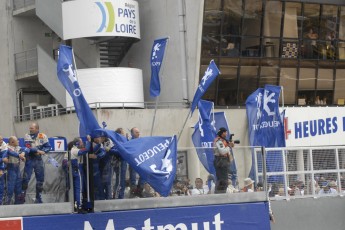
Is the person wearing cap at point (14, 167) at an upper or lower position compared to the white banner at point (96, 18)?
lower

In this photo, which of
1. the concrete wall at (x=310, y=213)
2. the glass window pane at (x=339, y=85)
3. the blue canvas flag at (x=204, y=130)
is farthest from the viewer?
the glass window pane at (x=339, y=85)

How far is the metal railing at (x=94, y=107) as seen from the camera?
3559cm

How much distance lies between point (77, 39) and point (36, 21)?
3.45 m

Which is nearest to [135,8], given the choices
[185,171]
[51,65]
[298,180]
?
[51,65]

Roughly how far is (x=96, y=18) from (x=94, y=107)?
3545mm

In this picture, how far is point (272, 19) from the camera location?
38844 millimetres

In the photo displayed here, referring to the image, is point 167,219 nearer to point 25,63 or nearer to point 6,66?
point 25,63

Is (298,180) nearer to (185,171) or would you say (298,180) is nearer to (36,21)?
(185,171)

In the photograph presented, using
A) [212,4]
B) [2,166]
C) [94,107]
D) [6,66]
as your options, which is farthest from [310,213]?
[6,66]

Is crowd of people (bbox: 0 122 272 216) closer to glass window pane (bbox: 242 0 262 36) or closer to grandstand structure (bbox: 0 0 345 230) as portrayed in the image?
grandstand structure (bbox: 0 0 345 230)

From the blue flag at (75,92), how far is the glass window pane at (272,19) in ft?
59.3

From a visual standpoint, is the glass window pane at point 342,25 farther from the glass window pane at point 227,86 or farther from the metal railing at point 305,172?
the metal railing at point 305,172

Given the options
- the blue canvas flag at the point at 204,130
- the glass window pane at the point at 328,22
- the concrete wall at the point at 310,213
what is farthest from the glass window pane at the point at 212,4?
the concrete wall at the point at 310,213

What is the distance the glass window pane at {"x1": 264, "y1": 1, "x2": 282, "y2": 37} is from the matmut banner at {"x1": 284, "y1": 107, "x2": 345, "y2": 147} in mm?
3192
